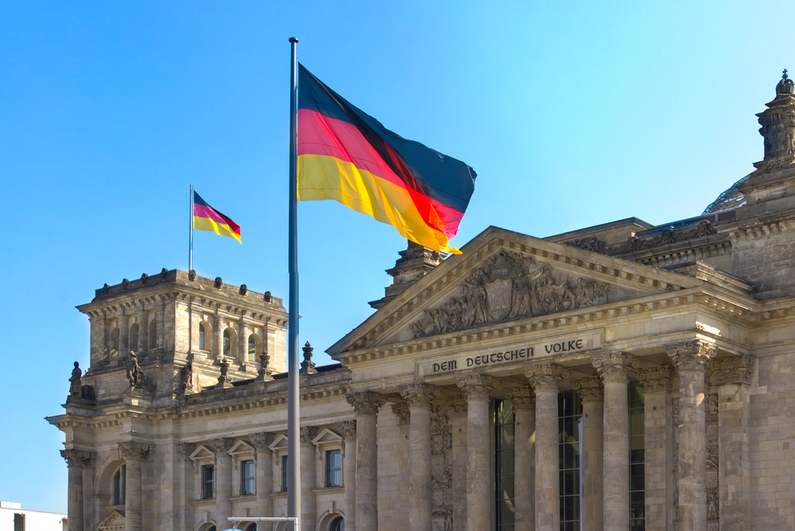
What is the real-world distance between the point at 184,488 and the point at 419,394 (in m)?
22.6

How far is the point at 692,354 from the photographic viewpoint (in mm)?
40469

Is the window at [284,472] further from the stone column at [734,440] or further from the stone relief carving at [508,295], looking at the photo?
the stone column at [734,440]

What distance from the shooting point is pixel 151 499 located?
66.3m

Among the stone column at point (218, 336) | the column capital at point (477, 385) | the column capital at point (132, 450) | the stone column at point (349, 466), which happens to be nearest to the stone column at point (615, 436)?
the column capital at point (477, 385)

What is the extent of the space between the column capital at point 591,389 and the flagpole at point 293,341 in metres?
20.3

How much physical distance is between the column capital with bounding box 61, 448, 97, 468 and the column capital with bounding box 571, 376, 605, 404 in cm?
3363

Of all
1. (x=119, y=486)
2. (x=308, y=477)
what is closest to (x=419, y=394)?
(x=308, y=477)

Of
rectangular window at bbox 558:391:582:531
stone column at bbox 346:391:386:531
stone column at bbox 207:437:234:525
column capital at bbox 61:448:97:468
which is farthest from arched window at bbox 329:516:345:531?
column capital at bbox 61:448:97:468

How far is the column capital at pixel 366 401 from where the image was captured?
50.4 m

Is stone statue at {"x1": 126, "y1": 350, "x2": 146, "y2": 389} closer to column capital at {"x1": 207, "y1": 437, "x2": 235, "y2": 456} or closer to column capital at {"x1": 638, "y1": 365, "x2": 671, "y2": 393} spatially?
column capital at {"x1": 207, "y1": 437, "x2": 235, "y2": 456}

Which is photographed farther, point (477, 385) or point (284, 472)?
point (284, 472)

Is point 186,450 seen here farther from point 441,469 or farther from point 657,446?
point 657,446

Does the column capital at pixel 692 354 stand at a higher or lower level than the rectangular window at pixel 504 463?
higher

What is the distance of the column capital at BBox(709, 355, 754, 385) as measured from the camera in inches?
1665
